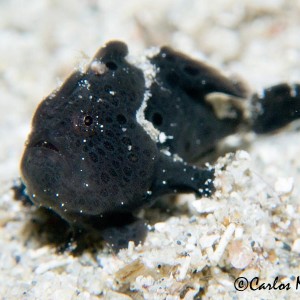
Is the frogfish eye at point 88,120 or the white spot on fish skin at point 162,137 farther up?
the frogfish eye at point 88,120

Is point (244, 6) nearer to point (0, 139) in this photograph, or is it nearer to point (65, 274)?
point (0, 139)

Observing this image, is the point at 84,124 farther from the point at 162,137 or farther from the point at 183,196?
the point at 183,196

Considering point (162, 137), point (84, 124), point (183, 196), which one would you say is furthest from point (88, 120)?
point (183, 196)

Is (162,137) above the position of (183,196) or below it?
above

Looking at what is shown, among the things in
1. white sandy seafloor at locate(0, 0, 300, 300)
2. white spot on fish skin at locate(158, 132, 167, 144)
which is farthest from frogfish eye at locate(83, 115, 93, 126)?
white spot on fish skin at locate(158, 132, 167, 144)

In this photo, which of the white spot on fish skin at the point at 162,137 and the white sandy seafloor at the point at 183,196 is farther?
the white spot on fish skin at the point at 162,137

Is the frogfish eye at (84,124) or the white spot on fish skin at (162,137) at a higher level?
the frogfish eye at (84,124)

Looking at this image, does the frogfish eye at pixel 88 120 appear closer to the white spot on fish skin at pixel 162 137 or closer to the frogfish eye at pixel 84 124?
the frogfish eye at pixel 84 124

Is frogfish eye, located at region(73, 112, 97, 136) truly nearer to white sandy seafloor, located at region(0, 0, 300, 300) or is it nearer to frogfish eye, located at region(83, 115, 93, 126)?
frogfish eye, located at region(83, 115, 93, 126)

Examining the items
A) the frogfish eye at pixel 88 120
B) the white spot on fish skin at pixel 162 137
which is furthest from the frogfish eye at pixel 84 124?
the white spot on fish skin at pixel 162 137

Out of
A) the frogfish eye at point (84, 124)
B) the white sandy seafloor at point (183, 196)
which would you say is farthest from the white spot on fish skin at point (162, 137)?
the frogfish eye at point (84, 124)
